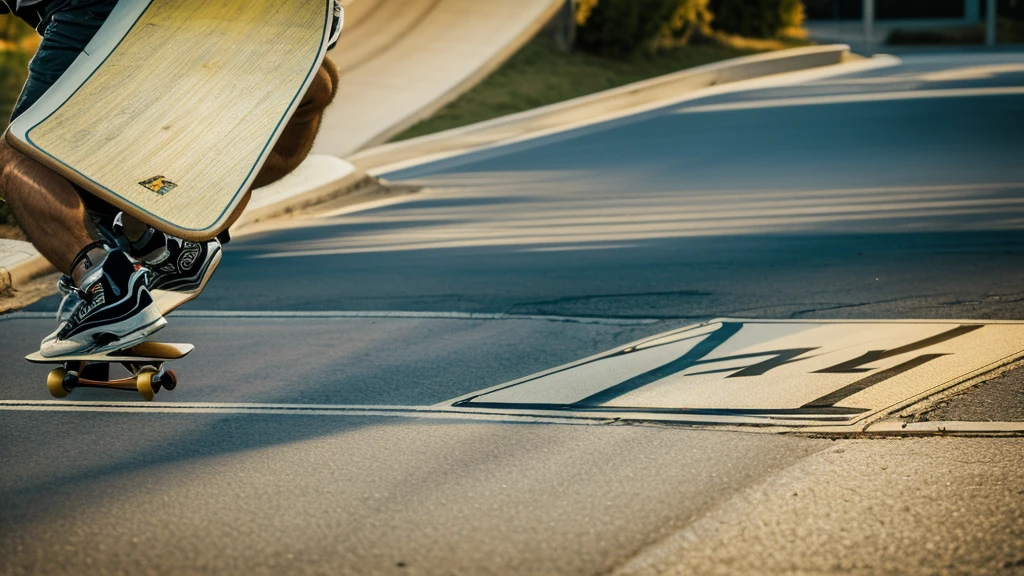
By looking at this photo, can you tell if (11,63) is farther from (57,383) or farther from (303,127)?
(57,383)

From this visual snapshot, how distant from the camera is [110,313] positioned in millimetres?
5113

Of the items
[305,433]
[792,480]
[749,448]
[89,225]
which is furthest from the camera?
[89,225]

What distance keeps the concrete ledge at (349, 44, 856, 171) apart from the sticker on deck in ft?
29.9

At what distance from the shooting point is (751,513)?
3.80 m

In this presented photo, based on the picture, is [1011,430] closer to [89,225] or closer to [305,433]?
[305,433]

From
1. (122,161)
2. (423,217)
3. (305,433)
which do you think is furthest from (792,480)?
(423,217)

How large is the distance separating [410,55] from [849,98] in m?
7.31

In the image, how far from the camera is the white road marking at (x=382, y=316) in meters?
6.57

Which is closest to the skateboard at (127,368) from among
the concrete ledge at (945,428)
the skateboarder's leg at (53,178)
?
the skateboarder's leg at (53,178)

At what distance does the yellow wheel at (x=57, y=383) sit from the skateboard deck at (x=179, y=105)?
0.78m

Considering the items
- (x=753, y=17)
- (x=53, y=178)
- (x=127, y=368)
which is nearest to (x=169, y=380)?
(x=127, y=368)

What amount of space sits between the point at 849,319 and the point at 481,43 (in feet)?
57.0

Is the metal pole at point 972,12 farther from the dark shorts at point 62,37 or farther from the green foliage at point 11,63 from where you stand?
the dark shorts at point 62,37

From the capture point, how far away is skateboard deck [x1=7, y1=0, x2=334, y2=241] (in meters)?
5.25
